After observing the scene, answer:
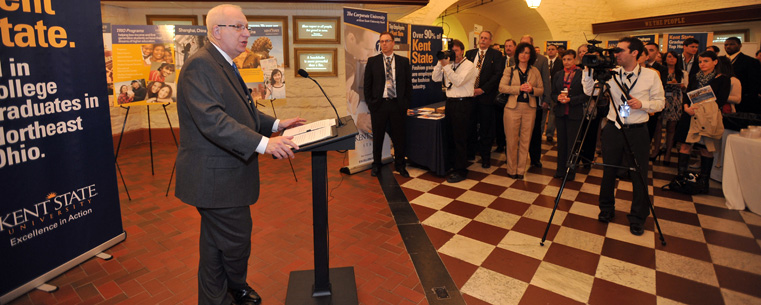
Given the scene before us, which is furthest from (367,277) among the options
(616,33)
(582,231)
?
(616,33)

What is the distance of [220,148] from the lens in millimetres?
1995

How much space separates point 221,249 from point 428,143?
12.0 ft

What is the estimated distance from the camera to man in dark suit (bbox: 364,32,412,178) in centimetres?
511

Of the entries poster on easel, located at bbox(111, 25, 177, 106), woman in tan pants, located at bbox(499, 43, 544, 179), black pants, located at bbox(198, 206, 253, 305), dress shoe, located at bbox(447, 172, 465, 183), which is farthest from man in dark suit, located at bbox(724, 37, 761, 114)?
poster on easel, located at bbox(111, 25, 177, 106)

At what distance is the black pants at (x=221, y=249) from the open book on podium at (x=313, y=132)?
0.49 metres

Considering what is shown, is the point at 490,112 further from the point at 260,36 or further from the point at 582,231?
the point at 260,36

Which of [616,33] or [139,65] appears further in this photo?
[616,33]

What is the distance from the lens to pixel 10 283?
2.53 metres

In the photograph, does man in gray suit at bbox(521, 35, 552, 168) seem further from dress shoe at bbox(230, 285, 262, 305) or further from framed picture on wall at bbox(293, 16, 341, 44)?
dress shoe at bbox(230, 285, 262, 305)

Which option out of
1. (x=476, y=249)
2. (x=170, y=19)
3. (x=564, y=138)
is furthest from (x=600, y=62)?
(x=170, y=19)

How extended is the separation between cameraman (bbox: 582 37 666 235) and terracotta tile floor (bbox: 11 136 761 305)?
13.2 inches

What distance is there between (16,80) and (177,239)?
1.58 m

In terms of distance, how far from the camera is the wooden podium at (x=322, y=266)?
2.00 meters

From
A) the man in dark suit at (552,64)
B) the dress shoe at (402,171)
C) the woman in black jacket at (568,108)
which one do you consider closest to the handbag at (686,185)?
the woman in black jacket at (568,108)
